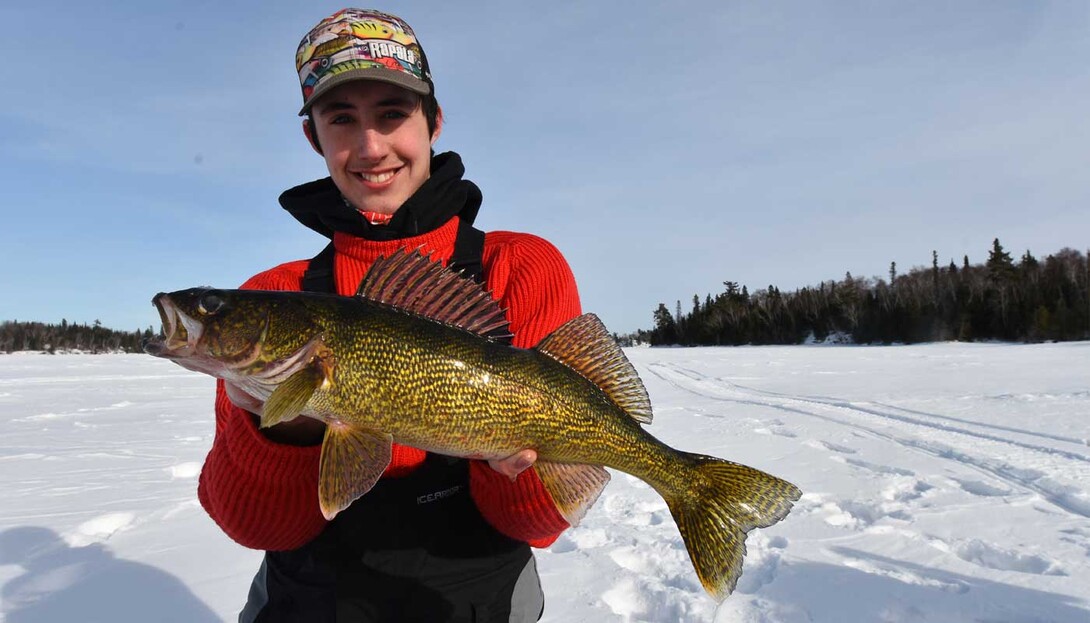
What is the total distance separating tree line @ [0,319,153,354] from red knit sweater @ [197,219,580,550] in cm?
8358

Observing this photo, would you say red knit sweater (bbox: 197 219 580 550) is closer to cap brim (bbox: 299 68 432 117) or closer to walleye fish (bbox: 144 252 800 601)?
walleye fish (bbox: 144 252 800 601)

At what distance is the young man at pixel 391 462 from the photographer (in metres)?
2.21

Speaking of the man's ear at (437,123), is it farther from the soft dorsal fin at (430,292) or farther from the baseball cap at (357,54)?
the soft dorsal fin at (430,292)

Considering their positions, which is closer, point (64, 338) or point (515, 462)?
point (515, 462)

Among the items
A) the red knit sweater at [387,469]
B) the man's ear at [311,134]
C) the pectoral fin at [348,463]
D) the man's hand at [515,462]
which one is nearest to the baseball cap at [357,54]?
the man's ear at [311,134]

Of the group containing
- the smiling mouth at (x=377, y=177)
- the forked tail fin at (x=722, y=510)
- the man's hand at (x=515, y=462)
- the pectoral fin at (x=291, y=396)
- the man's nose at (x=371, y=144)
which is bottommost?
the forked tail fin at (x=722, y=510)

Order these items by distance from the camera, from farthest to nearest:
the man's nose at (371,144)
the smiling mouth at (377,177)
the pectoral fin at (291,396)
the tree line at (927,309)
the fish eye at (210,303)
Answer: the tree line at (927,309) → the smiling mouth at (377,177) → the man's nose at (371,144) → the fish eye at (210,303) → the pectoral fin at (291,396)

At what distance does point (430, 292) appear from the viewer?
85.7 inches

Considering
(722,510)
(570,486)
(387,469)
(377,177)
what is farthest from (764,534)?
(377,177)

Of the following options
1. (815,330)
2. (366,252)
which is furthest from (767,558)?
(815,330)

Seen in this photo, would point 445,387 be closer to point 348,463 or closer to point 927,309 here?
point 348,463

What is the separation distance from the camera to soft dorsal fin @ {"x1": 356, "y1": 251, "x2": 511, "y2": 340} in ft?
7.02

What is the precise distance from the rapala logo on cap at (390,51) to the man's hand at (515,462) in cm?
158

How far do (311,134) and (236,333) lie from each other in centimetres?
114
